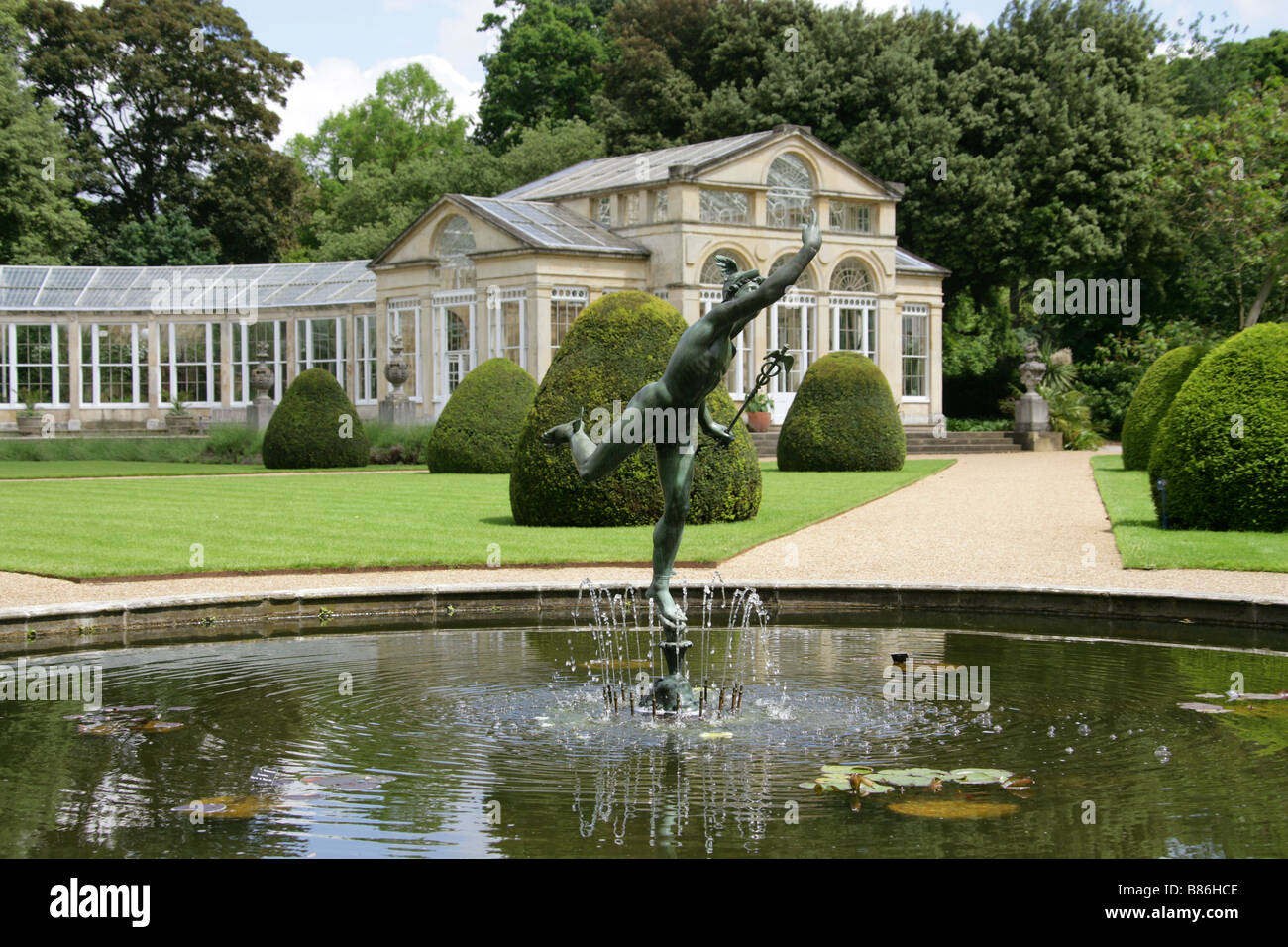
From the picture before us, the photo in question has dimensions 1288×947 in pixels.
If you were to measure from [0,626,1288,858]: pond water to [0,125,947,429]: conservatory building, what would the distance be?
22.9 meters

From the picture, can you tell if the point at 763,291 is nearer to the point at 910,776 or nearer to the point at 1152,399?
the point at 910,776

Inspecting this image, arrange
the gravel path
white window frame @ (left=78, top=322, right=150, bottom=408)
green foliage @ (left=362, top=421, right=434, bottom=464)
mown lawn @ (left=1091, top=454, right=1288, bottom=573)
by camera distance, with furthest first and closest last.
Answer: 1. white window frame @ (left=78, top=322, right=150, bottom=408)
2. green foliage @ (left=362, top=421, right=434, bottom=464)
3. mown lawn @ (left=1091, top=454, right=1288, bottom=573)
4. the gravel path

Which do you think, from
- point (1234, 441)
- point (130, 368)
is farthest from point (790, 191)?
point (1234, 441)

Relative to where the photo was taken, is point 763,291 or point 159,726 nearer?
point 763,291

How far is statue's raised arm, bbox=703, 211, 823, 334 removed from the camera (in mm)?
6828

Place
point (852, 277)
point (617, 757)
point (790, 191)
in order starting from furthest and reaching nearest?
point (852, 277), point (790, 191), point (617, 757)

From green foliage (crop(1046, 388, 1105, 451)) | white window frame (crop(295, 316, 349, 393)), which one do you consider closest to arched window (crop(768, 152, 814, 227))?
green foliage (crop(1046, 388, 1105, 451))

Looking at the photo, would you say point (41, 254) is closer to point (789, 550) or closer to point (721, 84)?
point (721, 84)

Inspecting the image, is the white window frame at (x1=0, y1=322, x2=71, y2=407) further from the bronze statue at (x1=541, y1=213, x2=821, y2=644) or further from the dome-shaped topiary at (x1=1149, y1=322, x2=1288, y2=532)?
the bronze statue at (x1=541, y1=213, x2=821, y2=644)

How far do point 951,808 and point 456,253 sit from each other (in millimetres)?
33202

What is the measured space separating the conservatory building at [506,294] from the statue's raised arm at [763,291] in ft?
78.1

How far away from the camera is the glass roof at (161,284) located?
42.8m

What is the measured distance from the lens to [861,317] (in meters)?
40.2

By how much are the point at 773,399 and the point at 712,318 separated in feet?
99.1
